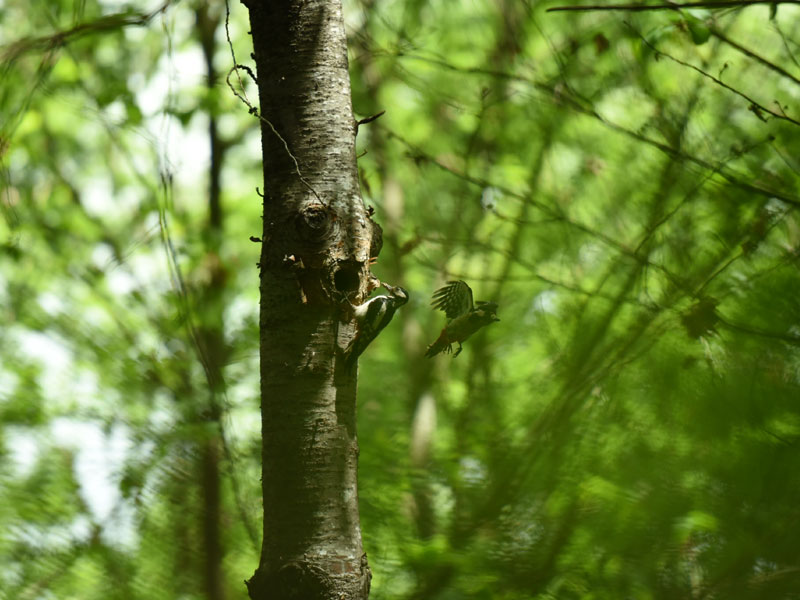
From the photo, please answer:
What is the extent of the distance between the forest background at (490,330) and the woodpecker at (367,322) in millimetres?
471

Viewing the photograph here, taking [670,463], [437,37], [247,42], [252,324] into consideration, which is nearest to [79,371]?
[252,324]

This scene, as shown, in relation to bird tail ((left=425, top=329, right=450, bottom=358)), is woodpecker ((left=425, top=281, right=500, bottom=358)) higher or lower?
higher

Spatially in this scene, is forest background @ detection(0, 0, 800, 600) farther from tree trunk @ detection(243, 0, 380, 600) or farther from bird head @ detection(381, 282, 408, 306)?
bird head @ detection(381, 282, 408, 306)

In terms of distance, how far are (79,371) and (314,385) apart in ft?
12.5

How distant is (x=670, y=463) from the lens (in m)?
1.52

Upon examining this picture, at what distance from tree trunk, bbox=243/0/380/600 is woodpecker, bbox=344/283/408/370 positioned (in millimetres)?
18

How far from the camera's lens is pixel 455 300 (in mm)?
1354

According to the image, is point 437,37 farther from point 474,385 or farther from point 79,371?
point 79,371

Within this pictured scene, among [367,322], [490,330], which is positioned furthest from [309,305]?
[490,330]

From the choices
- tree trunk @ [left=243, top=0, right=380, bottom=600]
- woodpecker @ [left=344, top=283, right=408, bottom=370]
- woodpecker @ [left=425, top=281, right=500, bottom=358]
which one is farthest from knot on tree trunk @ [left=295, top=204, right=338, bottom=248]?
woodpecker @ [left=425, top=281, right=500, bottom=358]

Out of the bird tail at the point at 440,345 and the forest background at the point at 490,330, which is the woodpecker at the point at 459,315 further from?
the forest background at the point at 490,330

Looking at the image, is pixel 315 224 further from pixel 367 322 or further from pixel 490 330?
pixel 490 330

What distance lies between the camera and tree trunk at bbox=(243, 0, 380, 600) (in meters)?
1.12

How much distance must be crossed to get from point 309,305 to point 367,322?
11 centimetres
